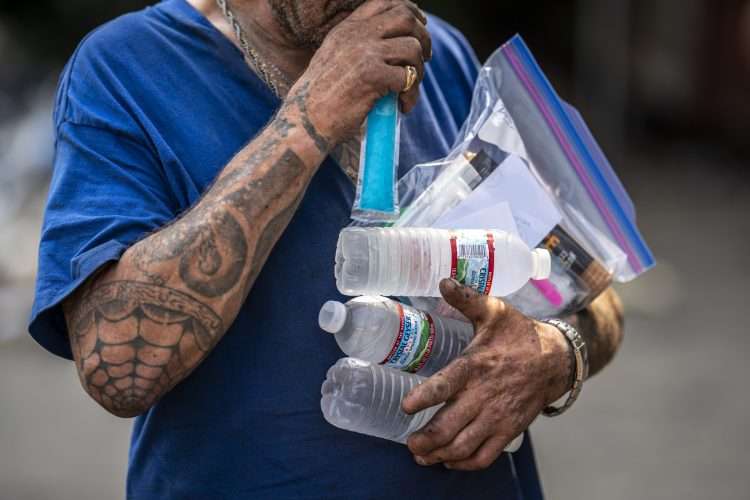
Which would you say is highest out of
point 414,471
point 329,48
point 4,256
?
point 329,48

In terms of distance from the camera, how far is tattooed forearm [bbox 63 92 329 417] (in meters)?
1.92

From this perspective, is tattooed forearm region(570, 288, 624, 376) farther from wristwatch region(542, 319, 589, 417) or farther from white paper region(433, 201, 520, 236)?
white paper region(433, 201, 520, 236)

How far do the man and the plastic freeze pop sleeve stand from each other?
0.04 meters

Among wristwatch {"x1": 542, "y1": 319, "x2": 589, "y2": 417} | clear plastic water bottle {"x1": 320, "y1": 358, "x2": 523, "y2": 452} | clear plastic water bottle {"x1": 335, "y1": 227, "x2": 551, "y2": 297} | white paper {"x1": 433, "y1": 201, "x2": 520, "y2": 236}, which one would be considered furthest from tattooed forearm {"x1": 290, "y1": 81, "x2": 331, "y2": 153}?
wristwatch {"x1": 542, "y1": 319, "x2": 589, "y2": 417}

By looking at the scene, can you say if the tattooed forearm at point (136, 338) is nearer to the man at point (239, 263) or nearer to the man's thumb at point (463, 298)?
the man at point (239, 263)

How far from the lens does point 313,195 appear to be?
2.21 m

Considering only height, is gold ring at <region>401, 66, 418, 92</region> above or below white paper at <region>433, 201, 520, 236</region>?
above

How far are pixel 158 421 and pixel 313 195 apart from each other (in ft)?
1.77

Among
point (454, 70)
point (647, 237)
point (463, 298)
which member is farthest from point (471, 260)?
point (647, 237)

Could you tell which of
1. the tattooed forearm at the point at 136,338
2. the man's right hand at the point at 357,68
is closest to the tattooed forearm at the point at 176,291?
the tattooed forearm at the point at 136,338

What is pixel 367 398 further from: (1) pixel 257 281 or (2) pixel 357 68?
(2) pixel 357 68

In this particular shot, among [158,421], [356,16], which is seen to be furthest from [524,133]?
[158,421]

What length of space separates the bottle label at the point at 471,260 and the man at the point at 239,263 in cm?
5

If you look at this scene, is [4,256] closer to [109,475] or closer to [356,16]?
[109,475]
